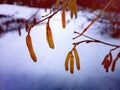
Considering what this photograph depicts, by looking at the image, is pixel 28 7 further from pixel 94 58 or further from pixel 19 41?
A: pixel 94 58

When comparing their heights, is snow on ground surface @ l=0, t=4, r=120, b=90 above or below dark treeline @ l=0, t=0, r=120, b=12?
below

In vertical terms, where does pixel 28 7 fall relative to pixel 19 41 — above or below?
above

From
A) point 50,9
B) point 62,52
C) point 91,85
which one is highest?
point 50,9

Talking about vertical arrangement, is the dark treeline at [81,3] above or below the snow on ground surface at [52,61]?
above

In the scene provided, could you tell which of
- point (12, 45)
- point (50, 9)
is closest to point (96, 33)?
point (50, 9)

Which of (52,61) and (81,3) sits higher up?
(81,3)

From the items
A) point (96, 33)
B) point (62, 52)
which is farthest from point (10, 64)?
point (96, 33)
